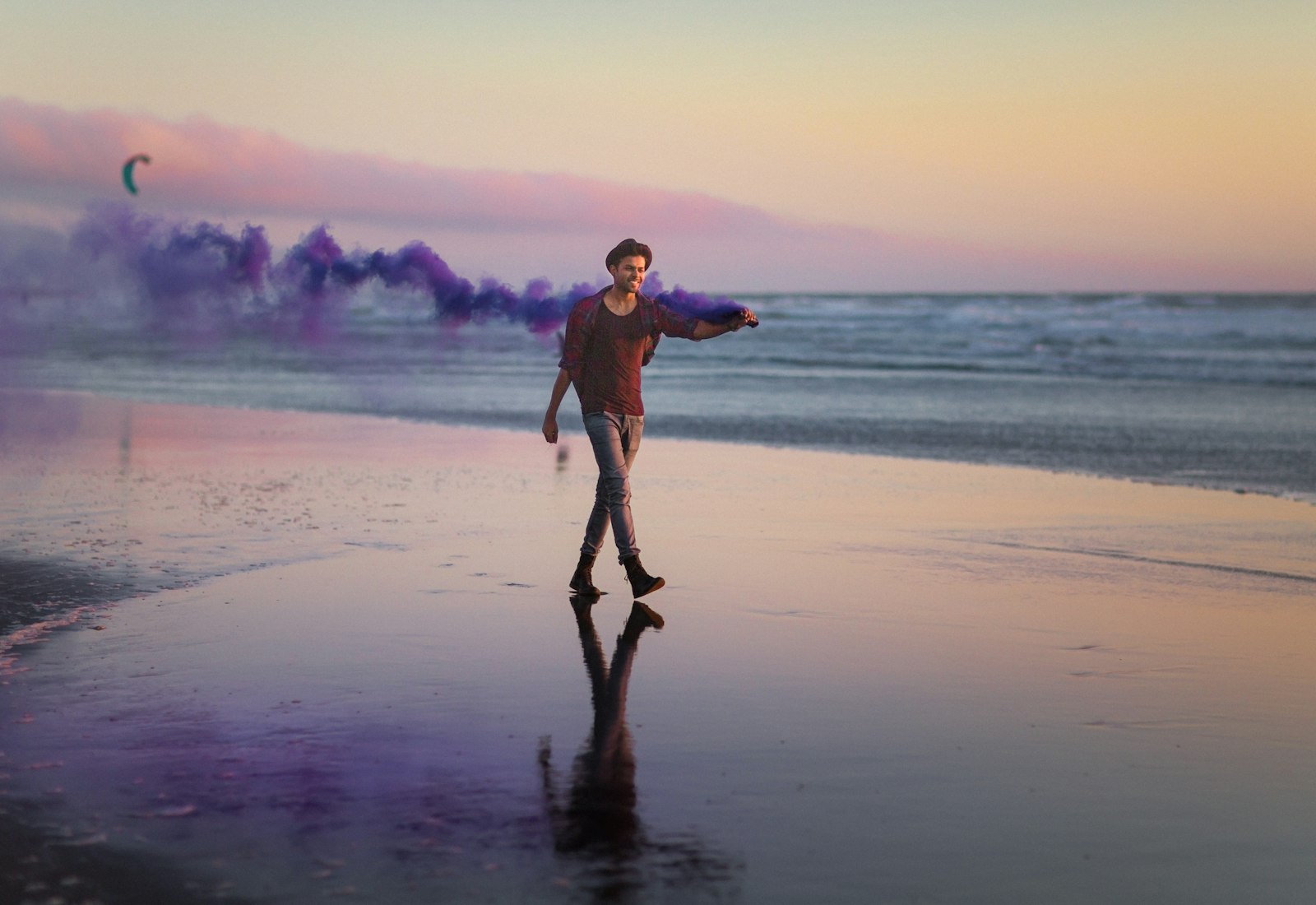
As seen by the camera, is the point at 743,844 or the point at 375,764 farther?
the point at 375,764

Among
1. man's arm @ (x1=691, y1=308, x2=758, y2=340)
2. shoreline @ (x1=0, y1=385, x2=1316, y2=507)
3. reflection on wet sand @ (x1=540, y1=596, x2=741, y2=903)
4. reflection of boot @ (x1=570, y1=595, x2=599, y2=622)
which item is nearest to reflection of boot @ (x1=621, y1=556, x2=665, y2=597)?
reflection of boot @ (x1=570, y1=595, x2=599, y2=622)

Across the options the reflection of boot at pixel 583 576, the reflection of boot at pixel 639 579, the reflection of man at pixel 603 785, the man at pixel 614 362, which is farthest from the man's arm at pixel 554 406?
the reflection of man at pixel 603 785

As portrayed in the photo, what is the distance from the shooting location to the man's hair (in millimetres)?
7320

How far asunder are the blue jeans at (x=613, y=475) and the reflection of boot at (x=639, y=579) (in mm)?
78

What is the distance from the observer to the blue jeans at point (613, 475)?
7.43 meters

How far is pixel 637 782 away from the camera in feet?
14.0

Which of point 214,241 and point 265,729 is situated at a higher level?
point 214,241

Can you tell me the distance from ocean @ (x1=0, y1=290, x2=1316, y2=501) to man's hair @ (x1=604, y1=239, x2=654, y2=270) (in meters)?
7.47

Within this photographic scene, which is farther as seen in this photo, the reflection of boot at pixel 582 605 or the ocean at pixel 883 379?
the ocean at pixel 883 379

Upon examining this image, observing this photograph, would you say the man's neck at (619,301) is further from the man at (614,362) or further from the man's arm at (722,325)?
the man's arm at (722,325)

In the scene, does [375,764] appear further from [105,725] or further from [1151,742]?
[1151,742]

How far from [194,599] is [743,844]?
426cm

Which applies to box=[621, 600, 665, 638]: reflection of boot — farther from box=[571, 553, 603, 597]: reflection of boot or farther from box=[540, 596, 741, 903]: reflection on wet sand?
box=[540, 596, 741, 903]: reflection on wet sand

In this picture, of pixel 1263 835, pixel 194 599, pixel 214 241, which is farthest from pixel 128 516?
pixel 214 241
